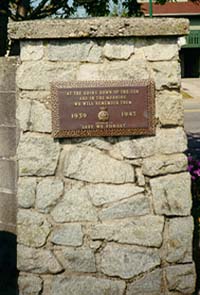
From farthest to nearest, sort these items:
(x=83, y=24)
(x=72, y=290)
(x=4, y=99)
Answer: (x=4, y=99)
(x=72, y=290)
(x=83, y=24)

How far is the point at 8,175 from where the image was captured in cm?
427

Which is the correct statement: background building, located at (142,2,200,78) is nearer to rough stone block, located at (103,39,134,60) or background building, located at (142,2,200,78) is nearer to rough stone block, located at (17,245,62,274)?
rough stone block, located at (103,39,134,60)

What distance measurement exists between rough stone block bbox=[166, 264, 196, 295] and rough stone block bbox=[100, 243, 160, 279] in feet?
0.49

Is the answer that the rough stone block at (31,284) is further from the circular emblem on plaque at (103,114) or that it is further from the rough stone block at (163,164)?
the circular emblem on plaque at (103,114)

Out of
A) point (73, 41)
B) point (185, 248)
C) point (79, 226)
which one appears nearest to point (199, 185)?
point (185, 248)

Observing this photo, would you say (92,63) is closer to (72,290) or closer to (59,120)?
(59,120)

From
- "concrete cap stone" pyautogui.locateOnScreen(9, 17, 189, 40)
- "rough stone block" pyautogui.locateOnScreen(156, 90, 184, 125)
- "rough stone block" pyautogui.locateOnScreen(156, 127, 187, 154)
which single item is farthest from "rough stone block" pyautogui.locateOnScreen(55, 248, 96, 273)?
"concrete cap stone" pyautogui.locateOnScreen(9, 17, 189, 40)

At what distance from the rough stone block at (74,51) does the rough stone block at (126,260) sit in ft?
4.72

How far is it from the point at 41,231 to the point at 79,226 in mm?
299

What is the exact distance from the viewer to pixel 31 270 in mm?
3736

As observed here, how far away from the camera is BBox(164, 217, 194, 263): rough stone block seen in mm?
3697

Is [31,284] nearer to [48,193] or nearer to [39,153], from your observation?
[48,193]

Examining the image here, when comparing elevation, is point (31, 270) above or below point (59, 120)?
below

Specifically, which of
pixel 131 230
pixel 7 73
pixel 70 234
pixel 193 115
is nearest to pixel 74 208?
pixel 70 234
